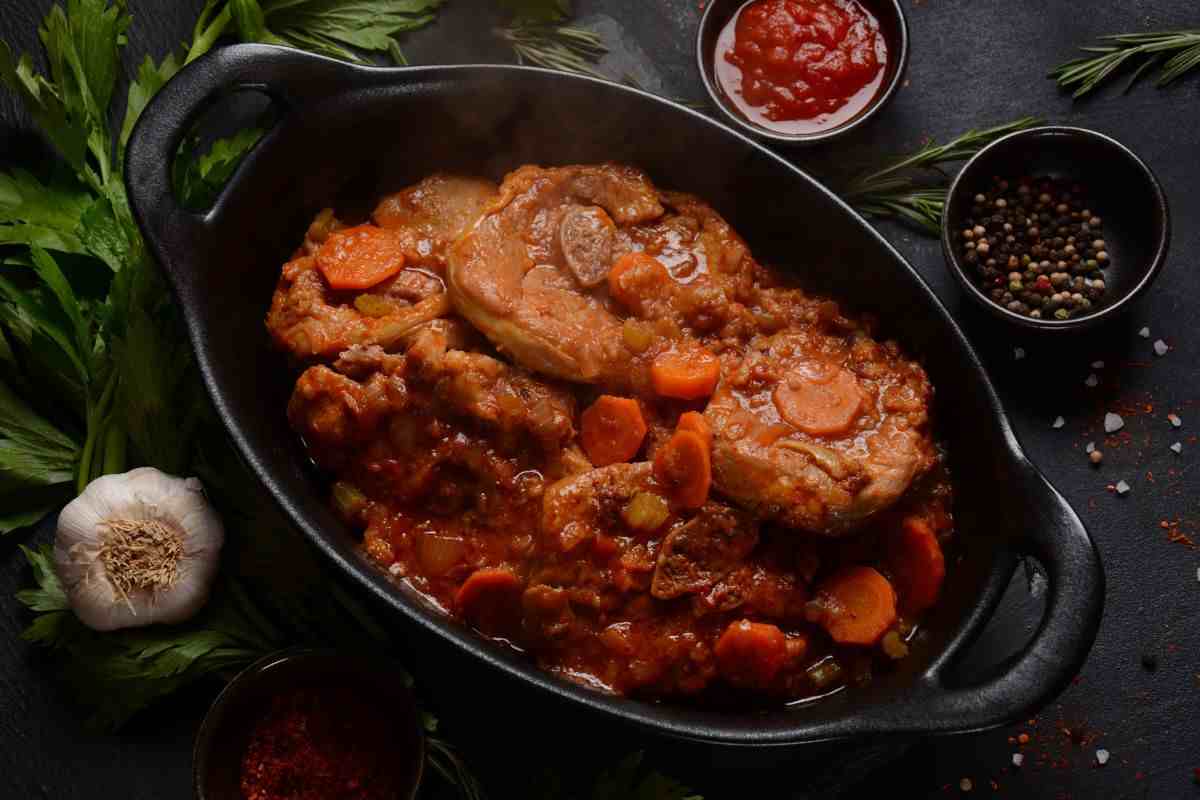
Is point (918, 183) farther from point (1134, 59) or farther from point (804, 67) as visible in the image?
point (1134, 59)

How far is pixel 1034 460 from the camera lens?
4723mm

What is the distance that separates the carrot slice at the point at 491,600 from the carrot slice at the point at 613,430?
516mm

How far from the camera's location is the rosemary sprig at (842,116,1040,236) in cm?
479

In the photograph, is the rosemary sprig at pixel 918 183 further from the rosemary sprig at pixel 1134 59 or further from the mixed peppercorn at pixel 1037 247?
the rosemary sprig at pixel 1134 59

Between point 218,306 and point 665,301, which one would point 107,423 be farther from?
point 665,301

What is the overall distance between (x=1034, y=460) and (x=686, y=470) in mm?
1773

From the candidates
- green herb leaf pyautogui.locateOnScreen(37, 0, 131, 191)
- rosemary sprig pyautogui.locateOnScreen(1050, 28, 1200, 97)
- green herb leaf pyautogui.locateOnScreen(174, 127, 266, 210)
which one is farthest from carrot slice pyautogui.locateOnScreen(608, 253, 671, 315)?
rosemary sprig pyautogui.locateOnScreen(1050, 28, 1200, 97)

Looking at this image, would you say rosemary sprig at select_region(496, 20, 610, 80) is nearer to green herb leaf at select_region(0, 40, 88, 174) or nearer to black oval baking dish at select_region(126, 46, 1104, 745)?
black oval baking dish at select_region(126, 46, 1104, 745)

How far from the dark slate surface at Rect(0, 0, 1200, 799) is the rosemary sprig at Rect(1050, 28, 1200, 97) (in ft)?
0.21

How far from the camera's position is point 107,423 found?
4.45 m

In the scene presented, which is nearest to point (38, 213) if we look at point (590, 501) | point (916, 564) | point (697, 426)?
→ point (590, 501)

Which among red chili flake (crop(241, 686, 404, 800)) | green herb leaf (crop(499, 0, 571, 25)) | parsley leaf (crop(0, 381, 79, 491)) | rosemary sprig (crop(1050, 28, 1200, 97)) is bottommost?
red chili flake (crop(241, 686, 404, 800))

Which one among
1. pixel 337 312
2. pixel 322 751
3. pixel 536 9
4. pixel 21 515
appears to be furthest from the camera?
pixel 536 9

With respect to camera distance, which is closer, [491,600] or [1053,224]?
[491,600]
